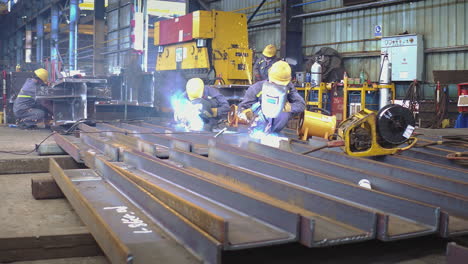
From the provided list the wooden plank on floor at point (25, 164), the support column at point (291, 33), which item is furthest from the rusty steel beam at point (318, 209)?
the support column at point (291, 33)

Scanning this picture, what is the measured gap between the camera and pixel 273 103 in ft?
18.9

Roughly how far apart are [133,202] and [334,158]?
1.97 m

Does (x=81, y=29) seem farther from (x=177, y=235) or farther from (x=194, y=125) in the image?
(x=177, y=235)

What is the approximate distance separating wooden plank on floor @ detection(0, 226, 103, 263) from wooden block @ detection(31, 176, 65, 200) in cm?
159

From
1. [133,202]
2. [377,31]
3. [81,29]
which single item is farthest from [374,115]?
[81,29]

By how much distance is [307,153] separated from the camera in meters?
4.79

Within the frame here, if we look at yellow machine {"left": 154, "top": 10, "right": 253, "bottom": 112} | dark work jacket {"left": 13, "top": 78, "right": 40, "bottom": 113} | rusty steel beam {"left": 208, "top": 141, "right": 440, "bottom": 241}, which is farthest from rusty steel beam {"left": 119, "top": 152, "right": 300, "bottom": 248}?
yellow machine {"left": 154, "top": 10, "right": 253, "bottom": 112}

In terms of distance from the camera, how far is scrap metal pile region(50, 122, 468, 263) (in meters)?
2.65

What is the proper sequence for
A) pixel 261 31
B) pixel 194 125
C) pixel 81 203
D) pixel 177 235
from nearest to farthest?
pixel 177 235 → pixel 81 203 → pixel 194 125 → pixel 261 31

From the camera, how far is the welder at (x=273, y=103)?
18.9 feet

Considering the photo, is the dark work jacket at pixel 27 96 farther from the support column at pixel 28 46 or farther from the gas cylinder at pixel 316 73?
the support column at pixel 28 46

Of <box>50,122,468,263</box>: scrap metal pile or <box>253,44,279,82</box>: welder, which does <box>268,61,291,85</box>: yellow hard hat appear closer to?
<box>50,122,468,263</box>: scrap metal pile

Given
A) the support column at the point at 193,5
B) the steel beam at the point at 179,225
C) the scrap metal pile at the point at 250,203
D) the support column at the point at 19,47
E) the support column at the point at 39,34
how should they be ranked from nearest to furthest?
the steel beam at the point at 179,225 < the scrap metal pile at the point at 250,203 < the support column at the point at 193,5 < the support column at the point at 39,34 < the support column at the point at 19,47

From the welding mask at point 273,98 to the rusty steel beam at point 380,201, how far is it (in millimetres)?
1458
